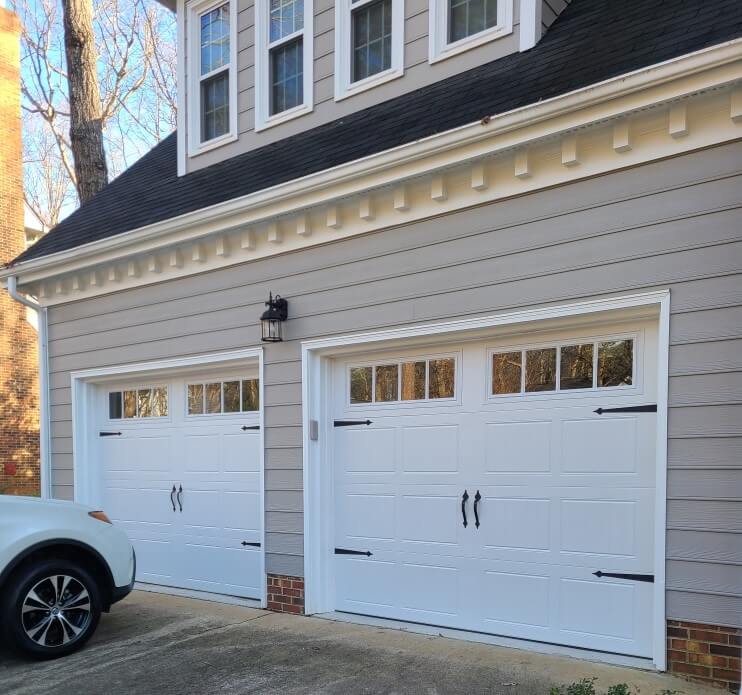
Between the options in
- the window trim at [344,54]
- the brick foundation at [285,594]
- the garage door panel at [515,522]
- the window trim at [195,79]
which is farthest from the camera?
the window trim at [195,79]

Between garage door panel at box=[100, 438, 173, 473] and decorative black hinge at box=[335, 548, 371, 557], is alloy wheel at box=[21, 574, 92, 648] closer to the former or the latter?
decorative black hinge at box=[335, 548, 371, 557]

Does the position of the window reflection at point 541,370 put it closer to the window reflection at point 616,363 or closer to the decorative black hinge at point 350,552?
the window reflection at point 616,363

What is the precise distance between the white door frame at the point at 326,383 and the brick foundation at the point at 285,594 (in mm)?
86

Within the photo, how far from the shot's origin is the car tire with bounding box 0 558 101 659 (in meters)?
4.68

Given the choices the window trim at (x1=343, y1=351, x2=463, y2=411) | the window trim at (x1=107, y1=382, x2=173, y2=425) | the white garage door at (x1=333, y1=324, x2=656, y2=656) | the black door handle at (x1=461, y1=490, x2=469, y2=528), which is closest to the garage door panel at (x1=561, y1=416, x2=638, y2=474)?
the white garage door at (x1=333, y1=324, x2=656, y2=656)

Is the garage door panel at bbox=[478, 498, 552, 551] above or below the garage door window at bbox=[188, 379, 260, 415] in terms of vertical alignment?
below

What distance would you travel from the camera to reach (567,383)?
4664 mm

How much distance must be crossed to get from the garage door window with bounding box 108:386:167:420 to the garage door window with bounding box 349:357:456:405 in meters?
2.45

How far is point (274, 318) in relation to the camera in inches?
231

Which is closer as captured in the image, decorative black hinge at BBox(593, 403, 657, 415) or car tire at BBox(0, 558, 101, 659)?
decorative black hinge at BBox(593, 403, 657, 415)

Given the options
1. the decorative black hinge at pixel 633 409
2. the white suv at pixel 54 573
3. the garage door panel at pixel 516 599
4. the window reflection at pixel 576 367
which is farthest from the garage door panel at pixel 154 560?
the decorative black hinge at pixel 633 409

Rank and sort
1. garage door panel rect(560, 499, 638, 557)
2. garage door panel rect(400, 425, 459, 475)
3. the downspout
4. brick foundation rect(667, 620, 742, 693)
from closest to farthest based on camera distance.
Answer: brick foundation rect(667, 620, 742, 693)
garage door panel rect(560, 499, 638, 557)
garage door panel rect(400, 425, 459, 475)
the downspout

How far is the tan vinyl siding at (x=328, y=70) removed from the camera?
222 inches

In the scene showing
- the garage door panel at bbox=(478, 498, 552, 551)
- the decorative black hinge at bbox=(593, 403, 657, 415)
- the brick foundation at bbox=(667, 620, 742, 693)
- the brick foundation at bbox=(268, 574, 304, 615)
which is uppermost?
the decorative black hinge at bbox=(593, 403, 657, 415)
